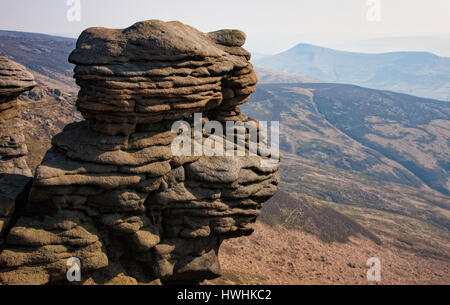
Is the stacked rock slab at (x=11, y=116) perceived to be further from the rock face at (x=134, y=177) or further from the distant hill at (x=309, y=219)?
the distant hill at (x=309, y=219)

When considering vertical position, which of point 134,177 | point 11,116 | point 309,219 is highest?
point 11,116

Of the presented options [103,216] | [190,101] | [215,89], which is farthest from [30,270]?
[215,89]

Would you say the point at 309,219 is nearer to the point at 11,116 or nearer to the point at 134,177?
the point at 134,177

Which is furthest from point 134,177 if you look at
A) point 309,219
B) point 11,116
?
point 309,219

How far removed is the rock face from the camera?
20.0 m

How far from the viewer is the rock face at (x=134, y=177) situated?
65.6 feet

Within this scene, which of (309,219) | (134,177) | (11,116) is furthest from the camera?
(309,219)

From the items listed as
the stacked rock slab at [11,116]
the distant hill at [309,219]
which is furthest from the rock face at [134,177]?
the distant hill at [309,219]

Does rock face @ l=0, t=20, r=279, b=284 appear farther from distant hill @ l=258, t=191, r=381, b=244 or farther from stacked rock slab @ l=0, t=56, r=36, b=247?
distant hill @ l=258, t=191, r=381, b=244

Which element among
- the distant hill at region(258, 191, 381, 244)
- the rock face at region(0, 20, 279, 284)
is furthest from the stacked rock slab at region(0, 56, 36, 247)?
the distant hill at region(258, 191, 381, 244)

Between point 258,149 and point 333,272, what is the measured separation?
1389 inches

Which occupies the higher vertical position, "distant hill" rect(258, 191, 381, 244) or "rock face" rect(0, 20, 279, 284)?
"rock face" rect(0, 20, 279, 284)

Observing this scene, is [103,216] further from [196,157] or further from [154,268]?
[196,157]

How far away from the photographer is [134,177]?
69.4ft
